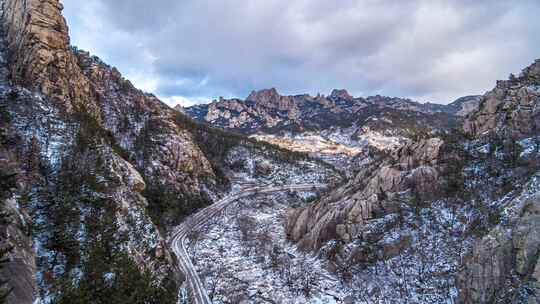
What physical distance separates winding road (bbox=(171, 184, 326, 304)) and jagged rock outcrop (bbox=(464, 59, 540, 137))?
33948mm

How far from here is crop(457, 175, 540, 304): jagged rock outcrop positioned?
14.0 metres

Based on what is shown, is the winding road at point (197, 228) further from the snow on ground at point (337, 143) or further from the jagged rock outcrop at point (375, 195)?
the snow on ground at point (337, 143)

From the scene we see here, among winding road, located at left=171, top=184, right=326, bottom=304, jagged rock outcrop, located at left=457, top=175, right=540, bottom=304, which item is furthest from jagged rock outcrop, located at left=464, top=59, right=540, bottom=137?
winding road, located at left=171, top=184, right=326, bottom=304

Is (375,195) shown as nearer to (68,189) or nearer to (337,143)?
(68,189)

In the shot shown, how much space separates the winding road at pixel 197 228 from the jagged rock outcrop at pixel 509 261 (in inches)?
806

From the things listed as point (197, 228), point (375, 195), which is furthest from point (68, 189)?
point (375, 195)

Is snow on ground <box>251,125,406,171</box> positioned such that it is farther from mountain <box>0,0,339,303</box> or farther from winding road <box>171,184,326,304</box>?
mountain <box>0,0,339,303</box>

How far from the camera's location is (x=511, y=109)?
91.1ft

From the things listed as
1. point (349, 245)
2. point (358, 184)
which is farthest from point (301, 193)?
point (349, 245)

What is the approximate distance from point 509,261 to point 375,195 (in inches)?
566

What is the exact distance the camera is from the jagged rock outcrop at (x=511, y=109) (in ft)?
85.5

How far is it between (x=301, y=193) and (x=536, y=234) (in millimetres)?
56560

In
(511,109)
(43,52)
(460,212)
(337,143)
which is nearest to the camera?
(460,212)

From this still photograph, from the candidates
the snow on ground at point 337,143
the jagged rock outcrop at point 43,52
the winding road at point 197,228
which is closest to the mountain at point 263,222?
the jagged rock outcrop at point 43,52
